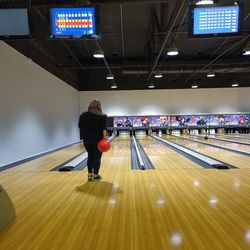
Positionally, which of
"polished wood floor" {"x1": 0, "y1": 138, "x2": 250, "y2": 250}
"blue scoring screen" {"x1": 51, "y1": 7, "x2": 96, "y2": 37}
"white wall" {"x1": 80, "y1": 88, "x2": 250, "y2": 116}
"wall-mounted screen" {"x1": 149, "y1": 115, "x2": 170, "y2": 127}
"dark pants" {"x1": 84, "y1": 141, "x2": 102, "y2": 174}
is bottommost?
"polished wood floor" {"x1": 0, "y1": 138, "x2": 250, "y2": 250}

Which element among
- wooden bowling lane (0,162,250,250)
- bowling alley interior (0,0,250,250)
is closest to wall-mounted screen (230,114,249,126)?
bowling alley interior (0,0,250,250)

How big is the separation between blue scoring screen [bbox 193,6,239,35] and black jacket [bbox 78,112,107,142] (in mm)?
2070

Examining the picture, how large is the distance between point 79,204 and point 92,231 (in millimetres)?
749

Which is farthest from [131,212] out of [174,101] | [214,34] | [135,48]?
[174,101]

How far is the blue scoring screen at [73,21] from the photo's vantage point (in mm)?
3756

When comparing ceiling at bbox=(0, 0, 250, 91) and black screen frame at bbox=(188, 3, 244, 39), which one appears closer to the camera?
black screen frame at bbox=(188, 3, 244, 39)

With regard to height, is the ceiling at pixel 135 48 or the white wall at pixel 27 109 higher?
the ceiling at pixel 135 48

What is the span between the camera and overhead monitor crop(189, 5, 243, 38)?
12.8 ft

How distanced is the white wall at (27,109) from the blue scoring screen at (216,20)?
432cm

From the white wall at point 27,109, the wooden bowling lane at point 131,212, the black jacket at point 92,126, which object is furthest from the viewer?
the white wall at point 27,109

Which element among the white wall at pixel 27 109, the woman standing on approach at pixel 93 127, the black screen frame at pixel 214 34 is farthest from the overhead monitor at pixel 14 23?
the black screen frame at pixel 214 34

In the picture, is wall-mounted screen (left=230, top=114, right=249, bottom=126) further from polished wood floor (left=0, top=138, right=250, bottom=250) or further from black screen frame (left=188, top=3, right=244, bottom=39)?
black screen frame (left=188, top=3, right=244, bottom=39)

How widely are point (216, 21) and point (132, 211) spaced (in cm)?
307

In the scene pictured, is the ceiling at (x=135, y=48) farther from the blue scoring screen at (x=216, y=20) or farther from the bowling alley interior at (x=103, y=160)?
the blue scoring screen at (x=216, y=20)
